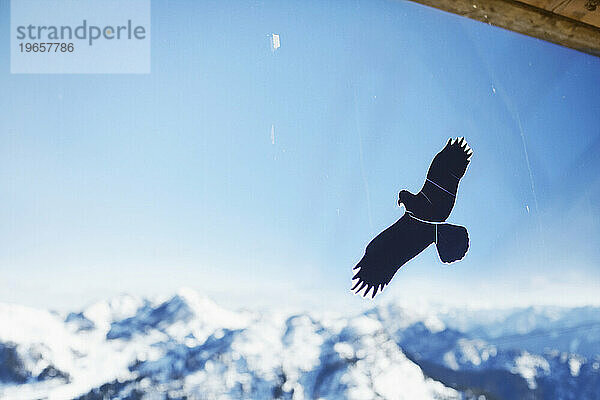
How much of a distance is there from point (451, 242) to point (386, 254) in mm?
316

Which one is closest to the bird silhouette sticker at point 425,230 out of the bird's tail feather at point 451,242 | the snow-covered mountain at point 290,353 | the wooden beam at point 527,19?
the bird's tail feather at point 451,242

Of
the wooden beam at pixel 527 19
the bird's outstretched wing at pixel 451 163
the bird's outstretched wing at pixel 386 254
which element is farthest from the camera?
the bird's outstretched wing at pixel 451 163

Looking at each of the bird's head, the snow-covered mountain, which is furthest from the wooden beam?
the snow-covered mountain

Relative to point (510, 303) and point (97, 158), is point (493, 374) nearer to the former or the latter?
point (510, 303)

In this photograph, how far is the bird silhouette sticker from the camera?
2068 millimetres

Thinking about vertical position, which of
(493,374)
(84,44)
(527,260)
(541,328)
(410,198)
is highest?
(84,44)

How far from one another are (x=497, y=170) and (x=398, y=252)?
68 centimetres

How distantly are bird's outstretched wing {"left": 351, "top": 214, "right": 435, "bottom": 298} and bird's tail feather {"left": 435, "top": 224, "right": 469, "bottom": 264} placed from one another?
4.2 inches

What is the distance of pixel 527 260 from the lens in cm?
238

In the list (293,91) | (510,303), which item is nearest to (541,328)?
(510,303)

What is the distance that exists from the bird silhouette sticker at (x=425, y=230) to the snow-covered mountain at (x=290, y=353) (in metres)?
0.14

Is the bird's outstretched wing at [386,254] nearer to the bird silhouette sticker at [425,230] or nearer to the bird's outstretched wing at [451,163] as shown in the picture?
the bird silhouette sticker at [425,230]

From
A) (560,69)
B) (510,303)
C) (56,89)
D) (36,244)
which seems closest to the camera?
(36,244)

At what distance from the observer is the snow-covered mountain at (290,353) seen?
1649 mm
